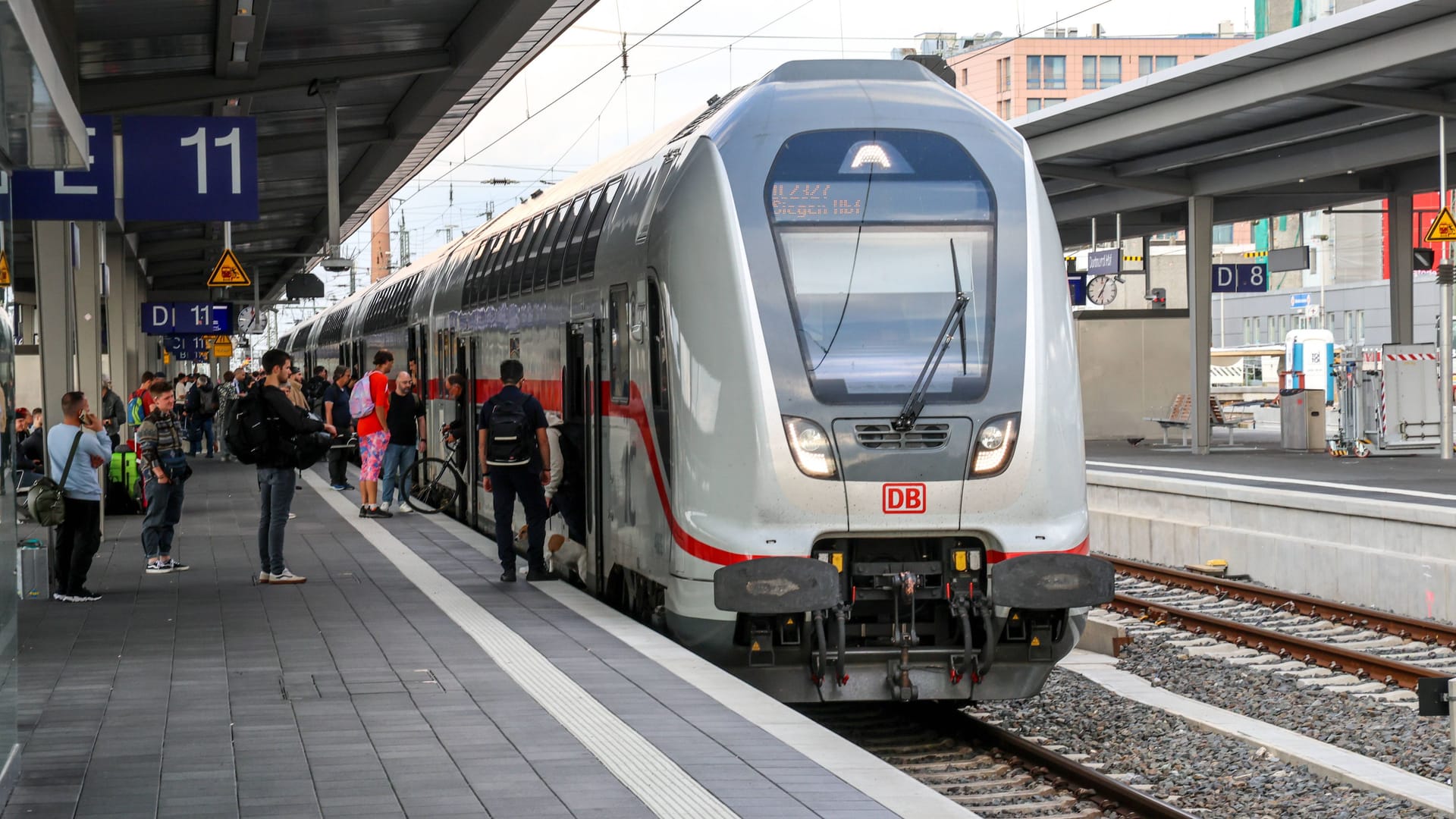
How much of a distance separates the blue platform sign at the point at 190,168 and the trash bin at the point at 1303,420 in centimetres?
1990

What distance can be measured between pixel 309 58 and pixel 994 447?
418 inches

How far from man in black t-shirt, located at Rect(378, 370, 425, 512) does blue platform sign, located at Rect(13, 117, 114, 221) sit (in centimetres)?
665

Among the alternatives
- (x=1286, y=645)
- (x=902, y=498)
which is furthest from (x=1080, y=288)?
(x=902, y=498)

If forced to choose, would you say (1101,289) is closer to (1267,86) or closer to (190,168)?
(1267,86)

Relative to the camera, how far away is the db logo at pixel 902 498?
877cm

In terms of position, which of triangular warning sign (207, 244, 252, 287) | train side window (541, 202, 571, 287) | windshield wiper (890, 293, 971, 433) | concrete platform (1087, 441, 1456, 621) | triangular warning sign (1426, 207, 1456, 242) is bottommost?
concrete platform (1087, 441, 1456, 621)

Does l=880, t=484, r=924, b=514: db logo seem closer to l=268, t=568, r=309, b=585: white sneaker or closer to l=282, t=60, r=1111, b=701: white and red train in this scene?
l=282, t=60, r=1111, b=701: white and red train

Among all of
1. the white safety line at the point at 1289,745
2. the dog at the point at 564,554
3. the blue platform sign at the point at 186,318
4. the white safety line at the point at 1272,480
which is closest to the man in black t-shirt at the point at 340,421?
the dog at the point at 564,554

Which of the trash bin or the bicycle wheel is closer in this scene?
the bicycle wheel

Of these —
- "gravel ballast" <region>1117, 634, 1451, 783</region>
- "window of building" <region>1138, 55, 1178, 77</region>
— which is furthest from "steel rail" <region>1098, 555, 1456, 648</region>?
"window of building" <region>1138, 55, 1178, 77</region>

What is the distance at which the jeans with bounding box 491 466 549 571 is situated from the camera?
40.7ft

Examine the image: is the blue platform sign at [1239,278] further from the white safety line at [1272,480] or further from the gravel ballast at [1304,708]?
the gravel ballast at [1304,708]

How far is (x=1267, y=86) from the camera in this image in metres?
20.7

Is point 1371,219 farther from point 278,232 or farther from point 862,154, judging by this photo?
point 862,154
